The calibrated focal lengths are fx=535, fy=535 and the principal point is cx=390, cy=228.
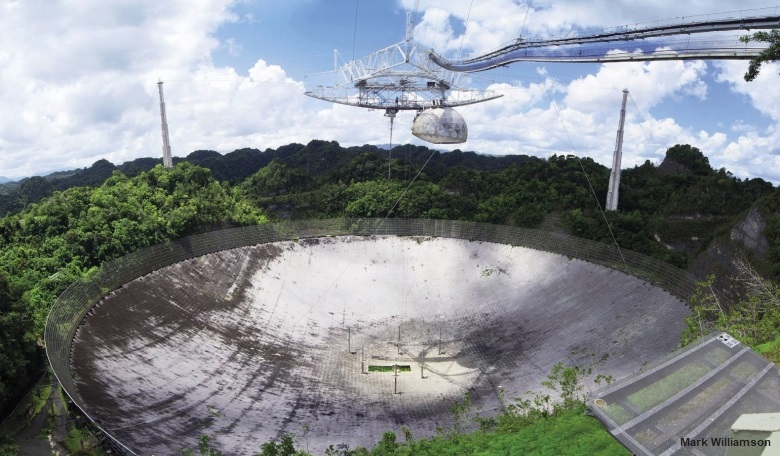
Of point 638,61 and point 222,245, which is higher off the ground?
point 638,61

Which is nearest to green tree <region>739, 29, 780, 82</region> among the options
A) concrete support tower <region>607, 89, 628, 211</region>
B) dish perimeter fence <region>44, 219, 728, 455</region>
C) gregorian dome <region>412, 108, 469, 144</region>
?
dish perimeter fence <region>44, 219, 728, 455</region>

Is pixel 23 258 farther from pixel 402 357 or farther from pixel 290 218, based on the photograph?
pixel 290 218

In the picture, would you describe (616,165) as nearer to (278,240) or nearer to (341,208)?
(341,208)

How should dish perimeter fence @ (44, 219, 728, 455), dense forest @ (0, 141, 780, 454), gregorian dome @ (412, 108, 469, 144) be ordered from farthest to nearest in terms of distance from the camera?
dense forest @ (0, 141, 780, 454), gregorian dome @ (412, 108, 469, 144), dish perimeter fence @ (44, 219, 728, 455)

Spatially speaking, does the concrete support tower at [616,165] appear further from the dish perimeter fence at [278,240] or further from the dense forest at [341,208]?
the dish perimeter fence at [278,240]

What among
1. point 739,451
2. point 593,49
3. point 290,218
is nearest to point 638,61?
point 593,49

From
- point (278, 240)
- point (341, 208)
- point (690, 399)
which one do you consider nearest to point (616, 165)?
point (341, 208)

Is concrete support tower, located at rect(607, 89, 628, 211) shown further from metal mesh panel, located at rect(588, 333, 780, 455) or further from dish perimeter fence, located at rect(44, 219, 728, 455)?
metal mesh panel, located at rect(588, 333, 780, 455)
